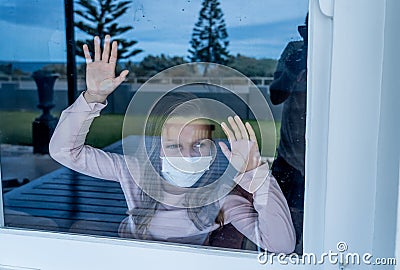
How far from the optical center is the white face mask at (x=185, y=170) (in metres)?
1.06

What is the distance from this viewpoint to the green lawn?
1.02 meters

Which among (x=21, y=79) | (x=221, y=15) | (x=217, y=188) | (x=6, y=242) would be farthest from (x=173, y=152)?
(x=21, y=79)

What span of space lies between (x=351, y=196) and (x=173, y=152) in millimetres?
601

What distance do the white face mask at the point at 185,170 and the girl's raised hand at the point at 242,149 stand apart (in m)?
0.17

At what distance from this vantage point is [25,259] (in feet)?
2.43

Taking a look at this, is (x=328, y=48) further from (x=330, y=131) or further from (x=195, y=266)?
(x=195, y=266)

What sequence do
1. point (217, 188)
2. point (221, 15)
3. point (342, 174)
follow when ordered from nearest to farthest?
1. point (342, 174)
2. point (217, 188)
3. point (221, 15)

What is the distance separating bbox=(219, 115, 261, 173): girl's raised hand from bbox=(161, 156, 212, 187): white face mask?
0.17 metres

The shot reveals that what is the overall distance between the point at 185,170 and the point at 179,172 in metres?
0.02

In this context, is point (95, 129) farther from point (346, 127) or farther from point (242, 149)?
point (346, 127)
